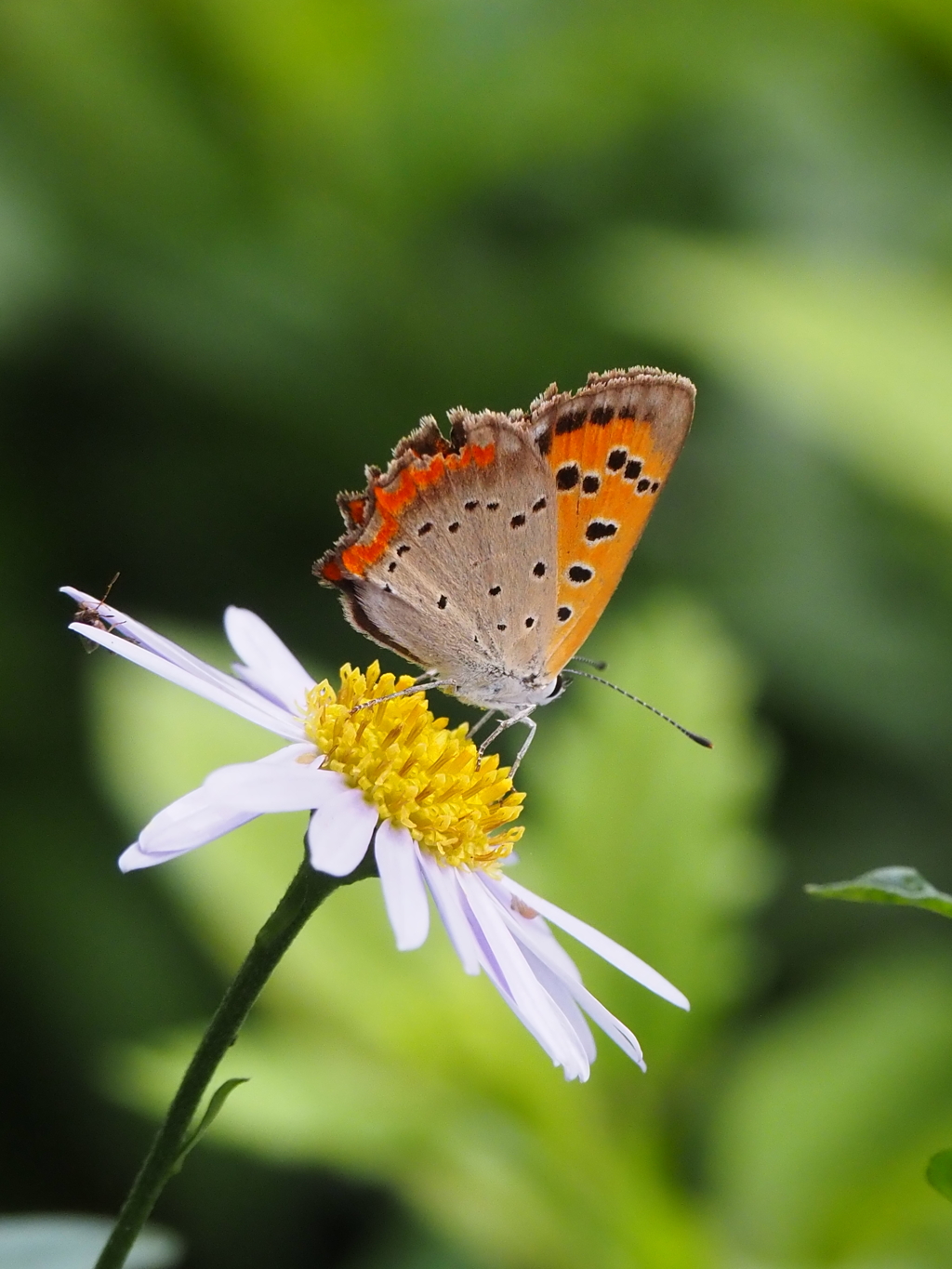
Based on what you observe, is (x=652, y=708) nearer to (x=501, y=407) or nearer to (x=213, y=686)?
(x=213, y=686)

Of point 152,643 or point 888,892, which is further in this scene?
point 152,643

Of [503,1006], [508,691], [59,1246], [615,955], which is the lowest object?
[503,1006]

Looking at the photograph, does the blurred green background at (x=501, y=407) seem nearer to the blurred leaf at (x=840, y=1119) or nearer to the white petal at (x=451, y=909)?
the blurred leaf at (x=840, y=1119)

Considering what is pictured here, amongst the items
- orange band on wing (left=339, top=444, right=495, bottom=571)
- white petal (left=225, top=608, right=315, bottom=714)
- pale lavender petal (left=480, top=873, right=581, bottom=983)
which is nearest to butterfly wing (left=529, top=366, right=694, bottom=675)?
orange band on wing (left=339, top=444, right=495, bottom=571)

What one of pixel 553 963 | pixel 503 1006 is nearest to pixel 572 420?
pixel 553 963

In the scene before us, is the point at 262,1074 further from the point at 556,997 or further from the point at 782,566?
the point at 782,566

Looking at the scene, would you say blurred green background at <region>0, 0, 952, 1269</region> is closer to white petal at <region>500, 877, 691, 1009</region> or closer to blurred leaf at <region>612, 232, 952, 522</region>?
blurred leaf at <region>612, 232, 952, 522</region>

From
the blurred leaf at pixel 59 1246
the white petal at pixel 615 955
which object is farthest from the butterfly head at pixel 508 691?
the blurred leaf at pixel 59 1246

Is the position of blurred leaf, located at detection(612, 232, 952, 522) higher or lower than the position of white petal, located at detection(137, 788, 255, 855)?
higher
